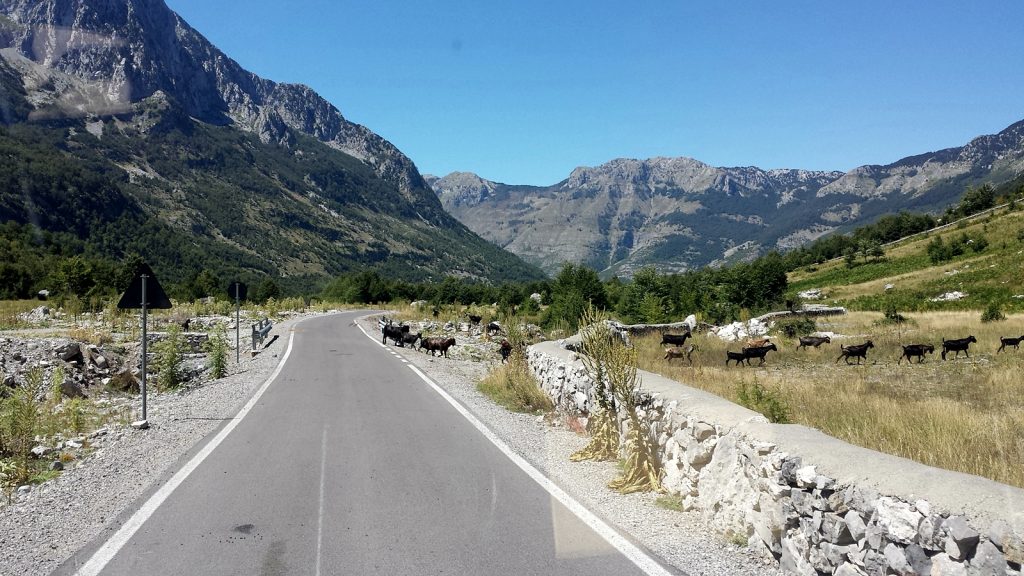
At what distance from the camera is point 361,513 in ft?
18.9

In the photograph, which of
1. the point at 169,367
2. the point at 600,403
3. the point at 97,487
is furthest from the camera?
the point at 169,367

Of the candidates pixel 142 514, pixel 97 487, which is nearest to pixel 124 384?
pixel 97 487

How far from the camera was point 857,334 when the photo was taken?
27844 mm

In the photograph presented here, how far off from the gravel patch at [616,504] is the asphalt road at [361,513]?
15.3 inches

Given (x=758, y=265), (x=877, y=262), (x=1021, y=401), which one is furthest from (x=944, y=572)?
(x=877, y=262)

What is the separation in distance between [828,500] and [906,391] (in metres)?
10.5

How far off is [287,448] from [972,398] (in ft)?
39.7

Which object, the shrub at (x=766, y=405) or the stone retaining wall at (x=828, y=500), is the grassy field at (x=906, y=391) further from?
the stone retaining wall at (x=828, y=500)

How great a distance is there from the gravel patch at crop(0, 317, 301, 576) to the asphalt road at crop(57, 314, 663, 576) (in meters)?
0.39

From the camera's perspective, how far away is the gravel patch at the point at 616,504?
4.77 meters

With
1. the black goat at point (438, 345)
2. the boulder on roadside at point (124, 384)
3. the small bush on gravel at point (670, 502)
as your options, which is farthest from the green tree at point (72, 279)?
the small bush on gravel at point (670, 502)

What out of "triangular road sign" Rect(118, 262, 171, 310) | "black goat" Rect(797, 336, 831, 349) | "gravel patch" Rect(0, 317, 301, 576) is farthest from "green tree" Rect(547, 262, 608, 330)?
"triangular road sign" Rect(118, 262, 171, 310)

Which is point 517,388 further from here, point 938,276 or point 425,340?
point 938,276

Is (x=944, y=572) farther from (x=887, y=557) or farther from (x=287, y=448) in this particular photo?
(x=287, y=448)
